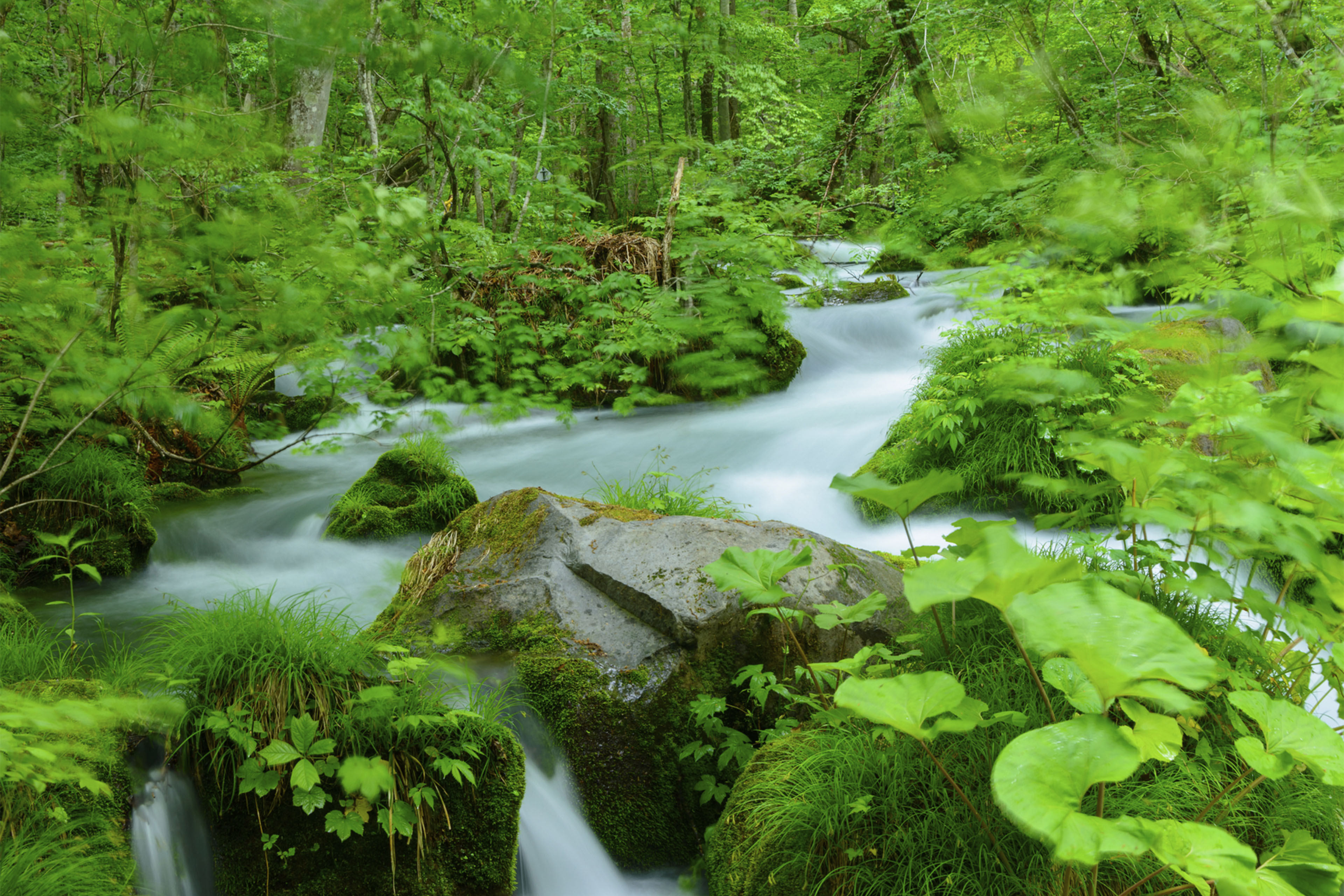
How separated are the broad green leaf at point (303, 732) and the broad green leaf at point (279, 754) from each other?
0.05 feet

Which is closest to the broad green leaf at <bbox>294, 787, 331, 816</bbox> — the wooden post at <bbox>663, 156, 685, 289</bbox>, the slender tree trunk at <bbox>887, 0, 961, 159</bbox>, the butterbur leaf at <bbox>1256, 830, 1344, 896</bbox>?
the butterbur leaf at <bbox>1256, 830, 1344, 896</bbox>

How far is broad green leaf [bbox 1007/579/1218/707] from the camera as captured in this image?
1.06m

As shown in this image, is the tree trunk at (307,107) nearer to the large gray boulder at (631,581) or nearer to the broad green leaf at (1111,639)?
the large gray boulder at (631,581)

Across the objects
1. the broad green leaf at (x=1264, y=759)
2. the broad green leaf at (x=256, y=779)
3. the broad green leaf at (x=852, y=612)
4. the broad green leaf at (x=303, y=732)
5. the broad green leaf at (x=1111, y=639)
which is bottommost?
the broad green leaf at (x=256, y=779)

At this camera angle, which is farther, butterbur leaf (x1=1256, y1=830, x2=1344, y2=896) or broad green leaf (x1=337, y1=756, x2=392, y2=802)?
broad green leaf (x1=337, y1=756, x2=392, y2=802)

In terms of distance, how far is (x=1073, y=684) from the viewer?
4.64 feet

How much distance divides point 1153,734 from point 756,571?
986 mm

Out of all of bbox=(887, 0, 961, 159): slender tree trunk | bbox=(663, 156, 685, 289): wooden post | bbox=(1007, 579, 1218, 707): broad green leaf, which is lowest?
bbox=(1007, 579, 1218, 707): broad green leaf

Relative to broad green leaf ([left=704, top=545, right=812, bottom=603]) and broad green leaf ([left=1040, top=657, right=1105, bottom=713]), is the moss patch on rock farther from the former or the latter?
broad green leaf ([left=1040, top=657, right=1105, bottom=713])

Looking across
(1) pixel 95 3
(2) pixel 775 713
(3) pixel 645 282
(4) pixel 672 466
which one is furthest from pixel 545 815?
(1) pixel 95 3

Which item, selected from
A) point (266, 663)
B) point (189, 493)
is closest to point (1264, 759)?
point (266, 663)

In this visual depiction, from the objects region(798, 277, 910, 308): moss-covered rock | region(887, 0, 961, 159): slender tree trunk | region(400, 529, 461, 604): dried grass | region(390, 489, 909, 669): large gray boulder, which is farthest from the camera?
region(798, 277, 910, 308): moss-covered rock

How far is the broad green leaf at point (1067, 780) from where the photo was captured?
0.99 m

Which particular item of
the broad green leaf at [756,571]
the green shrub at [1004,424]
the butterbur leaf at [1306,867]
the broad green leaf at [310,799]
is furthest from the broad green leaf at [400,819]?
the green shrub at [1004,424]
